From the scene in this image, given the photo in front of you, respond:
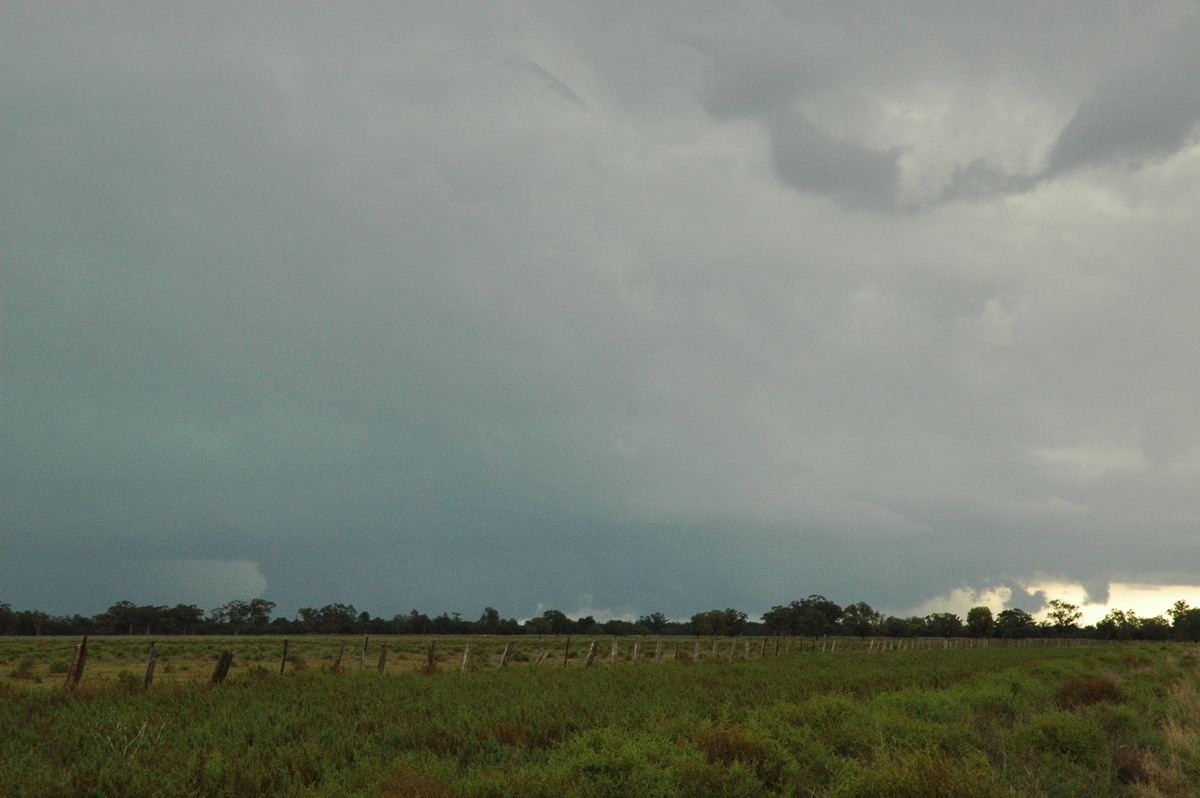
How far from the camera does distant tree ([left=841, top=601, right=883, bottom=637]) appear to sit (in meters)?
180

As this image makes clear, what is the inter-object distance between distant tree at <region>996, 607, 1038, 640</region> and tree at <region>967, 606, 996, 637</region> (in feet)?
9.63

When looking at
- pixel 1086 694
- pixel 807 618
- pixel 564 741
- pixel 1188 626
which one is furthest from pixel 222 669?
pixel 1188 626

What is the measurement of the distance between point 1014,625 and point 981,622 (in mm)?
16175

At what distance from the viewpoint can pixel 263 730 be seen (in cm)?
1437

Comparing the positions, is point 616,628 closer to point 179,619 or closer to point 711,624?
point 711,624

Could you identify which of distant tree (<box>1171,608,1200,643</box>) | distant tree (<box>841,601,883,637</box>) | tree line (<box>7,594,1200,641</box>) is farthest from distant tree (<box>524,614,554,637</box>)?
distant tree (<box>1171,608,1200,643</box>)

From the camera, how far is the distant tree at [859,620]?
180500 millimetres

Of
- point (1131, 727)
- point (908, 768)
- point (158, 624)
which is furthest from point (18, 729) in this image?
point (158, 624)

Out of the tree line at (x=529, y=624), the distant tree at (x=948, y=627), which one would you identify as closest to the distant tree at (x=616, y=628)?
the tree line at (x=529, y=624)

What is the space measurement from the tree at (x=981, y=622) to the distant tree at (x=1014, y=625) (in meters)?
2.94

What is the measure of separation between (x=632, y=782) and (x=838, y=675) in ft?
71.0

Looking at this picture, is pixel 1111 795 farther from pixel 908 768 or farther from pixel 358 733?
pixel 358 733

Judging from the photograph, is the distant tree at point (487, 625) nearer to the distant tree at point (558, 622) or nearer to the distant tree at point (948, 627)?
the distant tree at point (558, 622)

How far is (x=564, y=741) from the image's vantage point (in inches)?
561
